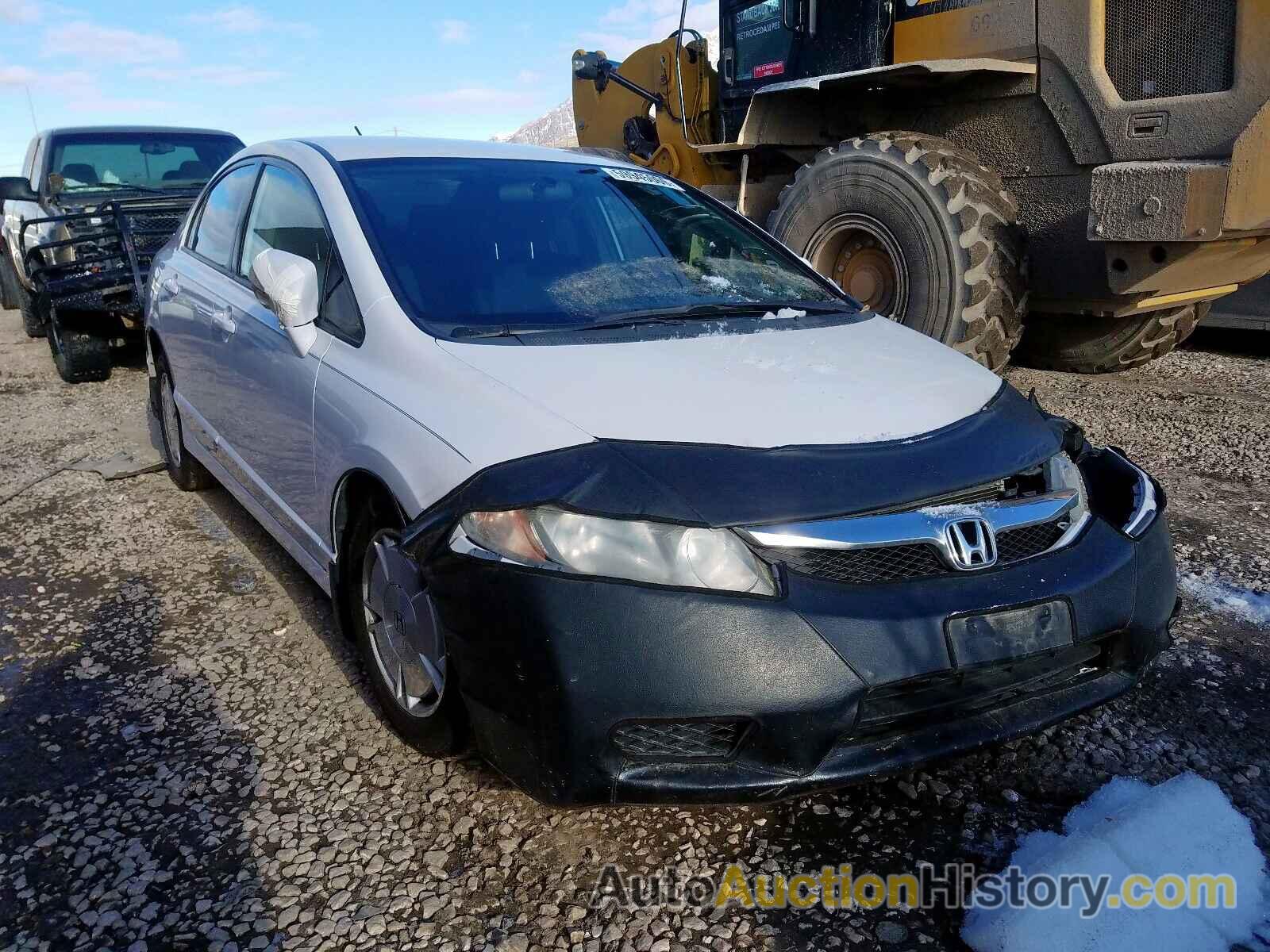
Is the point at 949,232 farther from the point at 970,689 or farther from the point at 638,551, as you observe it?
the point at 638,551

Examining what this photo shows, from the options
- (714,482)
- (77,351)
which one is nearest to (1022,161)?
(714,482)

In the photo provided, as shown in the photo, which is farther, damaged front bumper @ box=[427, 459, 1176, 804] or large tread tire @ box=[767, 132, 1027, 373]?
large tread tire @ box=[767, 132, 1027, 373]

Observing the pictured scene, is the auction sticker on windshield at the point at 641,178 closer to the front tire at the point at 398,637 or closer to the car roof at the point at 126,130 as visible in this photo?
the front tire at the point at 398,637

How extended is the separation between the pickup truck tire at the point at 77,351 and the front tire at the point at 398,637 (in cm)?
554

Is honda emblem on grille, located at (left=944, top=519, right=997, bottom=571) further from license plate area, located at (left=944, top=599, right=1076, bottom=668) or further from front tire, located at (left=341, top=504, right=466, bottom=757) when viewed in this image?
front tire, located at (left=341, top=504, right=466, bottom=757)

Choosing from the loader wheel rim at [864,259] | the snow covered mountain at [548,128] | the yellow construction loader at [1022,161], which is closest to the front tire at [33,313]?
the yellow construction loader at [1022,161]

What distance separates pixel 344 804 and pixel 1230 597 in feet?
9.11

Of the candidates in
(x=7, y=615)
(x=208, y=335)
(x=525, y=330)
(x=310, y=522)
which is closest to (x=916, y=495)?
(x=525, y=330)

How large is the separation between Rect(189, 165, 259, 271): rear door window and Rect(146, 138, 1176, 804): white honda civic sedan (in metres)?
0.72

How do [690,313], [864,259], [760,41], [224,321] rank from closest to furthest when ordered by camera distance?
[690,313] < [224,321] < [864,259] < [760,41]

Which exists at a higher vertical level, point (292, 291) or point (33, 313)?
point (292, 291)

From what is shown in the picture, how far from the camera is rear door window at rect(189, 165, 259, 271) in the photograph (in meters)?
3.70

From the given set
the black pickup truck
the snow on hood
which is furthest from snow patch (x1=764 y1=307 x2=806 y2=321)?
the black pickup truck

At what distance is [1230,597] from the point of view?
10.5 feet
